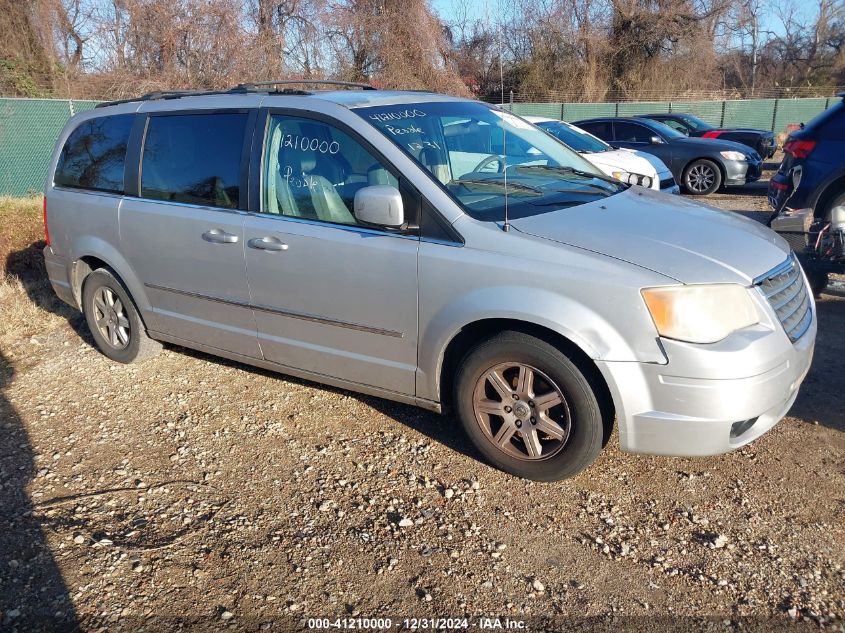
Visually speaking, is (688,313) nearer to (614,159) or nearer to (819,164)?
(819,164)

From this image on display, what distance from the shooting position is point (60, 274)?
558cm

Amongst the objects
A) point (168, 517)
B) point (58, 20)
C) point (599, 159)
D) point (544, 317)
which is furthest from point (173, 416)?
point (58, 20)

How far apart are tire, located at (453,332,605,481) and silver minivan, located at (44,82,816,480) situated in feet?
0.03

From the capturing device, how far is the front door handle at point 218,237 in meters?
4.18

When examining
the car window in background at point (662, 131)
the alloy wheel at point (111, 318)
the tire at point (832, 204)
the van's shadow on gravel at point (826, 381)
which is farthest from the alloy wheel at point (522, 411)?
the car window in background at point (662, 131)

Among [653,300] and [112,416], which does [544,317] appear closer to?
[653,300]

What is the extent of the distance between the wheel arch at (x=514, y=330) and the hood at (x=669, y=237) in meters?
0.43

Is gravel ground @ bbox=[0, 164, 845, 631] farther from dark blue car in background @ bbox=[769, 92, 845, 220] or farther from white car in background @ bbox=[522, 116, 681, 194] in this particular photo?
white car in background @ bbox=[522, 116, 681, 194]

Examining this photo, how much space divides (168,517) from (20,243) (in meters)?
6.11

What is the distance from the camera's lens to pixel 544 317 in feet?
10.4

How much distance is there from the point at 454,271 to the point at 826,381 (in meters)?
2.74

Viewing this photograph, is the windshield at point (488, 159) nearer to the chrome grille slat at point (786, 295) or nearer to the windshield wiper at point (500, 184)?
the windshield wiper at point (500, 184)

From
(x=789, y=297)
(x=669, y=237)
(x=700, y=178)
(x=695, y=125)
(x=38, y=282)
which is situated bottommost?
(x=38, y=282)

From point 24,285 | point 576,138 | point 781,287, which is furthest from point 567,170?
point 576,138
